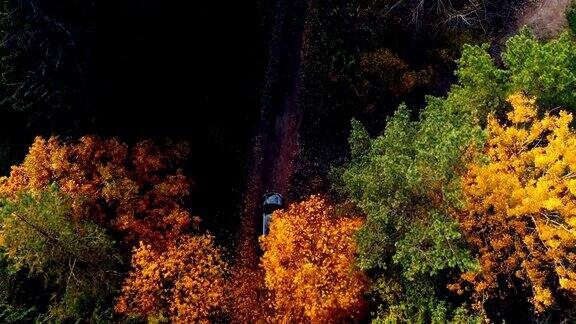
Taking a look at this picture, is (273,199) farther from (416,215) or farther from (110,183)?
(416,215)

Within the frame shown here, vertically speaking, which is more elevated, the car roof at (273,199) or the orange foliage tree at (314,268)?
the car roof at (273,199)

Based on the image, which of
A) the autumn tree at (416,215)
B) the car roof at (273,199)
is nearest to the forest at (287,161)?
the autumn tree at (416,215)

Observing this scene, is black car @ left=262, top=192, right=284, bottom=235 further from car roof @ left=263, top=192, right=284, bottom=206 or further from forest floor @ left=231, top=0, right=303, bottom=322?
forest floor @ left=231, top=0, right=303, bottom=322

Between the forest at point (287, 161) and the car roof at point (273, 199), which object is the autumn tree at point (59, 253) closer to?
the forest at point (287, 161)

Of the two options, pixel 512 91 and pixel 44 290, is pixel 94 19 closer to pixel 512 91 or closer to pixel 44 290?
pixel 44 290

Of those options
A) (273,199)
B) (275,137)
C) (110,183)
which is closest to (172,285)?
(110,183)

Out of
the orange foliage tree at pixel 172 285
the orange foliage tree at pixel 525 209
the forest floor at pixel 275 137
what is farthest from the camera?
the forest floor at pixel 275 137
